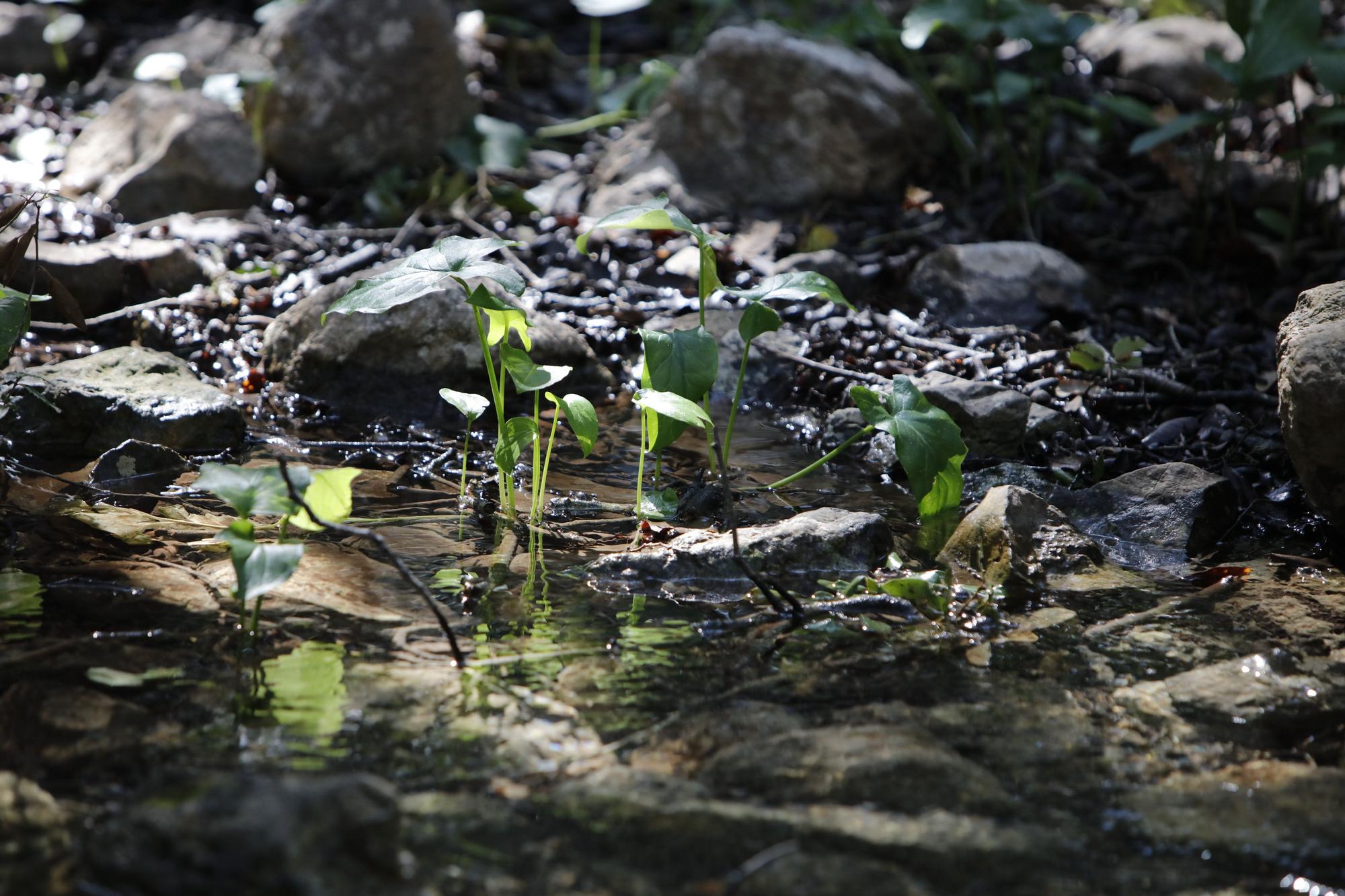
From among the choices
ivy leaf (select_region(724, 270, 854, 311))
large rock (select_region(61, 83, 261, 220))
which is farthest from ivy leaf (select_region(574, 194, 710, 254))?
large rock (select_region(61, 83, 261, 220))

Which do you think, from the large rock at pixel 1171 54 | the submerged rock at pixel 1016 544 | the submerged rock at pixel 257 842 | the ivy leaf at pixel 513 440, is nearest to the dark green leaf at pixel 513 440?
the ivy leaf at pixel 513 440

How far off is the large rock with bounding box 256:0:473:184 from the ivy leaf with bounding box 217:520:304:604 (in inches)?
162

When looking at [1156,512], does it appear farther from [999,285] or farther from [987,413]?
[999,285]

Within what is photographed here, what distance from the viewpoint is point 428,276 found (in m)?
2.47

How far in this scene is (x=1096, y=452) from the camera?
132 inches

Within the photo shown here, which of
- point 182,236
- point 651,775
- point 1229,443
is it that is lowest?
point 182,236

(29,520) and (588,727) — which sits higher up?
(588,727)

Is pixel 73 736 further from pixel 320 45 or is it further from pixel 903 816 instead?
pixel 320 45

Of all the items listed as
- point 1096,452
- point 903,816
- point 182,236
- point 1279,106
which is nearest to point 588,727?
point 903,816

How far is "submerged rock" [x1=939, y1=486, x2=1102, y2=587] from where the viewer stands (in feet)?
8.26

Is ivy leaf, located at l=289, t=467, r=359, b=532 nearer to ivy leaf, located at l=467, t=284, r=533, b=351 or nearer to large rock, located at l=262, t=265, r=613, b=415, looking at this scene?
ivy leaf, located at l=467, t=284, r=533, b=351

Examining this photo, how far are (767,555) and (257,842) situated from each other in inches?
57.0

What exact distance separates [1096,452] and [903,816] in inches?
81.1

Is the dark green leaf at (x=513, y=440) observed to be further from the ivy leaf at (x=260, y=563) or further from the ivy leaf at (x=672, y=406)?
the ivy leaf at (x=260, y=563)
